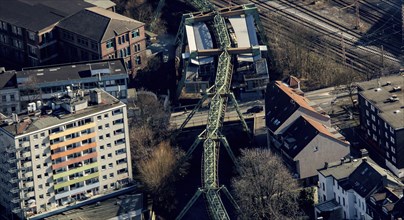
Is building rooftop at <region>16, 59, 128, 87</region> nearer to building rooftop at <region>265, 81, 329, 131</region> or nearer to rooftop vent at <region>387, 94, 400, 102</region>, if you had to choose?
building rooftop at <region>265, 81, 329, 131</region>

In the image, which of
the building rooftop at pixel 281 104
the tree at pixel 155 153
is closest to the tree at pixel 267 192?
the tree at pixel 155 153

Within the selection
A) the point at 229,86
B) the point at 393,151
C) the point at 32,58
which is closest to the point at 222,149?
the point at 229,86

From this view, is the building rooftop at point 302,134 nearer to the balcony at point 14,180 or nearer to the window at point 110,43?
the balcony at point 14,180

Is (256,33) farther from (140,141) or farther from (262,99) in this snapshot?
(140,141)

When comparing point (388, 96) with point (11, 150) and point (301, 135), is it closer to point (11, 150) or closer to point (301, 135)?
point (301, 135)

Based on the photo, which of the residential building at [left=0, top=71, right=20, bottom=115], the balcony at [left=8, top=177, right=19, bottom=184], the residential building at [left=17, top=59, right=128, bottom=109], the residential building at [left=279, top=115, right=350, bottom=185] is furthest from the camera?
the residential building at [left=0, top=71, right=20, bottom=115]

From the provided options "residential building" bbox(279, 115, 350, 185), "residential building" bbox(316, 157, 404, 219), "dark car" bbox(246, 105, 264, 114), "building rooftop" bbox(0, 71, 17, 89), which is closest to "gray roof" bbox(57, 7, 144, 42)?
"building rooftop" bbox(0, 71, 17, 89)
